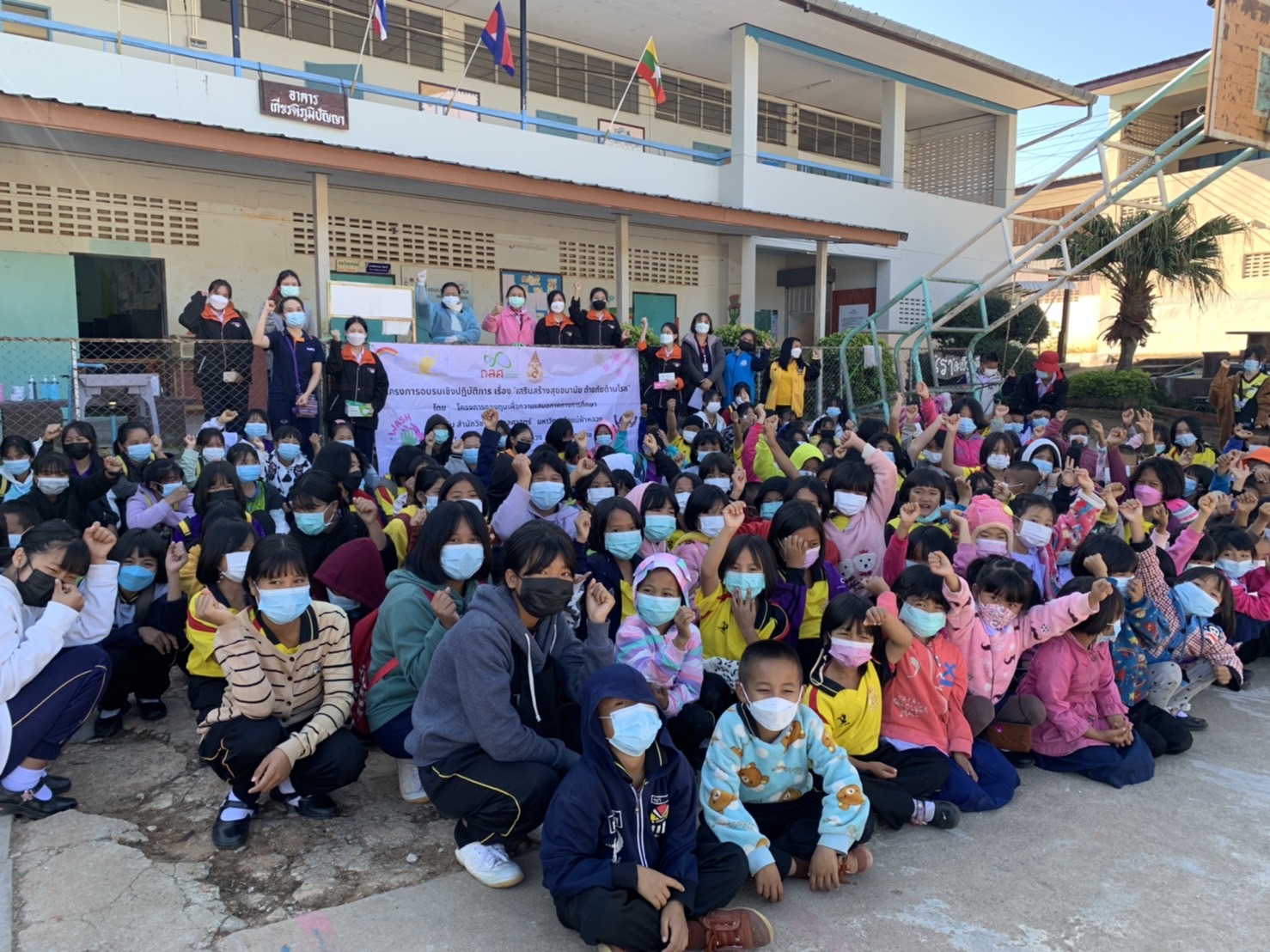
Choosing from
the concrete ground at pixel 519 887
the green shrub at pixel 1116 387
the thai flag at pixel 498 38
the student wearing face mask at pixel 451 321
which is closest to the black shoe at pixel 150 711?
the concrete ground at pixel 519 887

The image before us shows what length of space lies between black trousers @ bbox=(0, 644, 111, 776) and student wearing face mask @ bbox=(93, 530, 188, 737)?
1.56ft

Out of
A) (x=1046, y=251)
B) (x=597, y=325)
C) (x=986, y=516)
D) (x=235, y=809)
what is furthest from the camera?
(x=1046, y=251)

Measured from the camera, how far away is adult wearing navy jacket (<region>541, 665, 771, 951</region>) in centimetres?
238

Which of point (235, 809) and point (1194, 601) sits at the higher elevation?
point (1194, 601)

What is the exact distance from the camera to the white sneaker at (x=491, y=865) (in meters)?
2.78

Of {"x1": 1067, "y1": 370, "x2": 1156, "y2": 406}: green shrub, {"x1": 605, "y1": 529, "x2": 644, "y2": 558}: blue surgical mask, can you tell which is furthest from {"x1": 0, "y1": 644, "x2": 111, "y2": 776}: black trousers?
{"x1": 1067, "y1": 370, "x2": 1156, "y2": 406}: green shrub

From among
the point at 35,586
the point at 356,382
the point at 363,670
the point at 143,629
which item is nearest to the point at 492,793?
the point at 363,670

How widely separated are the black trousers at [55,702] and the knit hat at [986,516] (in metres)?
3.93

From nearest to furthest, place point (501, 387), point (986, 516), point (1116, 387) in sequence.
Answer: point (986, 516), point (501, 387), point (1116, 387)

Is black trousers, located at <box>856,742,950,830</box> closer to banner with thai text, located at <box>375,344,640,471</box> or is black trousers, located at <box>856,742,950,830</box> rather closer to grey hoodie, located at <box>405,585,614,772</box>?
grey hoodie, located at <box>405,585,614,772</box>

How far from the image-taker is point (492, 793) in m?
2.80

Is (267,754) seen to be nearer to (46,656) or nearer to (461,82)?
(46,656)

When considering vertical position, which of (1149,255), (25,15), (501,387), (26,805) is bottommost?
(26,805)

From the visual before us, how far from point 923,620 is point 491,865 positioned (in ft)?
6.04
